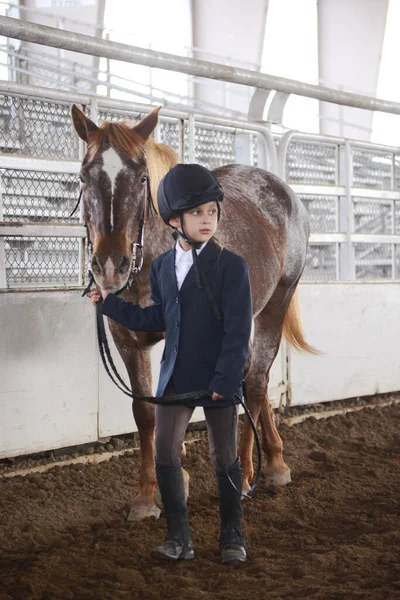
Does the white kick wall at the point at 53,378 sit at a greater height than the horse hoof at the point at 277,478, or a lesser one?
greater

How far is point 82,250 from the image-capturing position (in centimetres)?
438

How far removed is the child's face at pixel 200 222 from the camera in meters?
2.66

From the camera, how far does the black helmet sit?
104 inches

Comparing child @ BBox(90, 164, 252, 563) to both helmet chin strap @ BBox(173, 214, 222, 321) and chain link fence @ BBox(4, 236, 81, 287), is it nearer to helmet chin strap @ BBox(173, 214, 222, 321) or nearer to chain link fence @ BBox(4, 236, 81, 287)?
helmet chin strap @ BBox(173, 214, 222, 321)

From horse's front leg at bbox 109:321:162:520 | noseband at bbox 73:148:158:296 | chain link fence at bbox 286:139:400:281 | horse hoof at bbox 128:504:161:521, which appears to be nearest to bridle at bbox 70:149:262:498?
noseband at bbox 73:148:158:296

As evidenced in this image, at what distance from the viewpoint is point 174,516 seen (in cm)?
271

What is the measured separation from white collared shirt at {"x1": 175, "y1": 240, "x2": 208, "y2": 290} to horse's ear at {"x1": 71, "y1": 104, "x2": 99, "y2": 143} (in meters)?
0.69

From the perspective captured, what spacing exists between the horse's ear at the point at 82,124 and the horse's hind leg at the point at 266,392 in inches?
60.0

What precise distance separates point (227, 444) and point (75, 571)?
646 mm

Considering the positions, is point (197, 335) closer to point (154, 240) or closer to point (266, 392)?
point (154, 240)

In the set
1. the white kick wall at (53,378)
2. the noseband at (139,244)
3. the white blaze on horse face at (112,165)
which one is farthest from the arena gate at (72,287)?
the white blaze on horse face at (112,165)

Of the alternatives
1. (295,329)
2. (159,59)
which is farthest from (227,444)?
(159,59)

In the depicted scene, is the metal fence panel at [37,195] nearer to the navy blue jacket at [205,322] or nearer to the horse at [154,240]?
the horse at [154,240]

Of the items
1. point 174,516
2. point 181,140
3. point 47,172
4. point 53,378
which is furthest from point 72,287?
point 174,516
